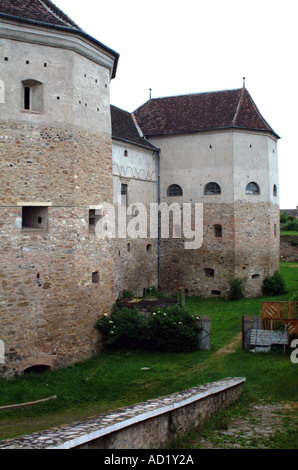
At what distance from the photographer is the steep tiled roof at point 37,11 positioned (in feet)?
46.1

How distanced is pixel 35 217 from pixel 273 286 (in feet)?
52.9

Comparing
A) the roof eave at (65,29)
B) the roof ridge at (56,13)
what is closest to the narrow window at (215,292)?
the roof eave at (65,29)

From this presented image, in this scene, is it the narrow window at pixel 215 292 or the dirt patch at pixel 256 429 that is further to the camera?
the narrow window at pixel 215 292

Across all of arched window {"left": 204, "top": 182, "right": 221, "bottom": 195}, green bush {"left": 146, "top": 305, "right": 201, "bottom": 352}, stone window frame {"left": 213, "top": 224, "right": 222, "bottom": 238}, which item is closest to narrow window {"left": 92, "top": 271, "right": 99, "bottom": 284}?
green bush {"left": 146, "top": 305, "right": 201, "bottom": 352}

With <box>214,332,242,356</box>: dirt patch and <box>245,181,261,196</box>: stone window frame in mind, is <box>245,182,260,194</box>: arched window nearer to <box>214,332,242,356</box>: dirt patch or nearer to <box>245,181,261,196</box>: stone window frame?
<box>245,181,261,196</box>: stone window frame

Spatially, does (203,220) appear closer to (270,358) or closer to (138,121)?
(138,121)

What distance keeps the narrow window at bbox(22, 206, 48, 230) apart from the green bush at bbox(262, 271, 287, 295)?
51.7 feet

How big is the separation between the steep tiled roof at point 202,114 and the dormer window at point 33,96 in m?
12.7

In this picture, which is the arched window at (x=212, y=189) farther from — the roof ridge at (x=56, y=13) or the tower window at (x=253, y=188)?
the roof ridge at (x=56, y=13)

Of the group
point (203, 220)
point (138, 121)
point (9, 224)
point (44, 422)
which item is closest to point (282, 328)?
point (44, 422)

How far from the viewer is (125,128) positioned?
24.6 meters

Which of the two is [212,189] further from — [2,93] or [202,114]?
[2,93]

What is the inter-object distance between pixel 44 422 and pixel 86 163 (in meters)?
8.50

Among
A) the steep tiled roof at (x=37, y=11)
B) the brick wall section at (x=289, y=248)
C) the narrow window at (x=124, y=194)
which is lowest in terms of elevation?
the brick wall section at (x=289, y=248)
